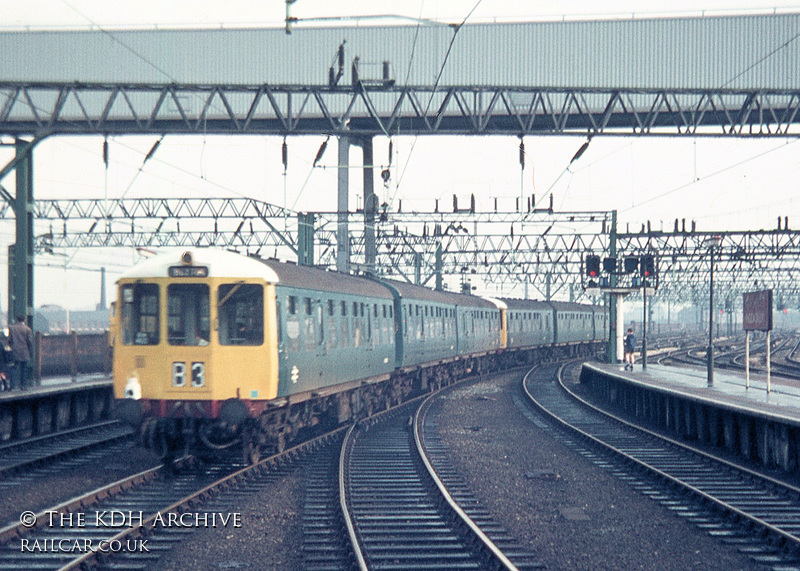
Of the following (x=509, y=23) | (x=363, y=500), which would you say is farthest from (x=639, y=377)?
(x=363, y=500)

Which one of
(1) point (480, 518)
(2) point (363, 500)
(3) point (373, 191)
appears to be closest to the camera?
(1) point (480, 518)

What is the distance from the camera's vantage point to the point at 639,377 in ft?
79.5

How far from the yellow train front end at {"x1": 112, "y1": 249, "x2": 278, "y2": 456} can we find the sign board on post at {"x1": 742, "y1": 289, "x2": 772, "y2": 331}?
10202 mm

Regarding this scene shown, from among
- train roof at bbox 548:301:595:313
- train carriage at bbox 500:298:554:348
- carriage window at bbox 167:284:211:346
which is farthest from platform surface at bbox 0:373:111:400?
train roof at bbox 548:301:595:313

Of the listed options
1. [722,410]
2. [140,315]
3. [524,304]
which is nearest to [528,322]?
[524,304]

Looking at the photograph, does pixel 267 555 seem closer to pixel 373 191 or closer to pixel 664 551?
pixel 664 551

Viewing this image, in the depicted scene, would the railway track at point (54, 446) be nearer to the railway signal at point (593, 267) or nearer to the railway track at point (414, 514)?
the railway track at point (414, 514)

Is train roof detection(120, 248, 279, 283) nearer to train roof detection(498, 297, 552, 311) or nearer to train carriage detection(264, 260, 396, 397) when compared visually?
train carriage detection(264, 260, 396, 397)

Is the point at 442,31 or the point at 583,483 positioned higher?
the point at 442,31

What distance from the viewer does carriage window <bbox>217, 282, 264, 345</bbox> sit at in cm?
1184

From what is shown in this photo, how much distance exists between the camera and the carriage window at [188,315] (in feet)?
38.7

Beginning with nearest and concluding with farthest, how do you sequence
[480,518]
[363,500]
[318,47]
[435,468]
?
[480,518] → [363,500] → [435,468] → [318,47]

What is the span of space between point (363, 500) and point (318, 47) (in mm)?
18437

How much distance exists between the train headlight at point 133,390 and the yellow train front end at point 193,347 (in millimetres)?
13
